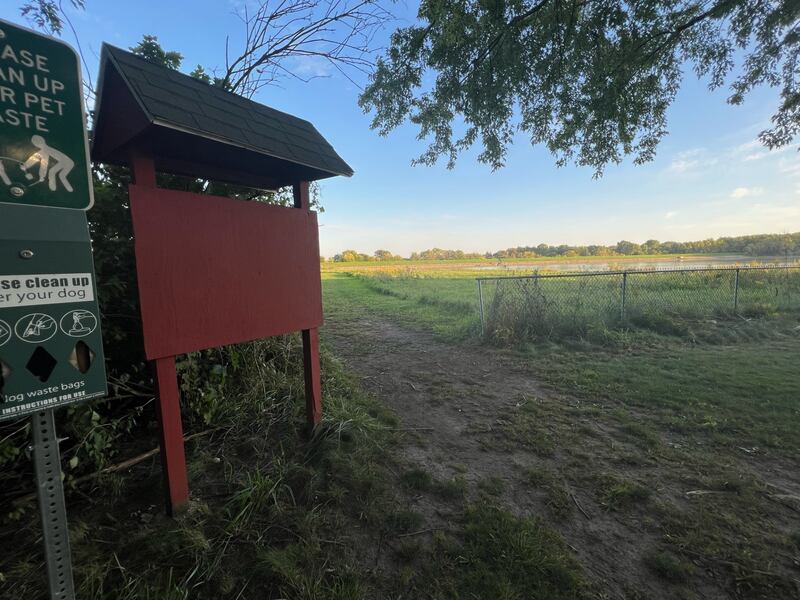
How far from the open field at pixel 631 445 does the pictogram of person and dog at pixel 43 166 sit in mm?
2710

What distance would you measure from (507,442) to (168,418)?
115 inches

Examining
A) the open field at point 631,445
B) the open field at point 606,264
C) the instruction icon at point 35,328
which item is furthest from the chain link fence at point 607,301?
the instruction icon at point 35,328

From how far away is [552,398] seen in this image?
4.45m

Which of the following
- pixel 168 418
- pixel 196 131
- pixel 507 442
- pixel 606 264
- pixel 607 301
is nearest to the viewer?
pixel 196 131

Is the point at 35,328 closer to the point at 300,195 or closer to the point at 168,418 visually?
the point at 168,418

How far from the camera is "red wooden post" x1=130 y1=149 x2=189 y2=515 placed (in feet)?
6.98

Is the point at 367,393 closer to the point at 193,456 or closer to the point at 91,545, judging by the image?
the point at 193,456

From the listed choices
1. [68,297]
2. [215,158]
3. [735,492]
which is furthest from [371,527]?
[215,158]

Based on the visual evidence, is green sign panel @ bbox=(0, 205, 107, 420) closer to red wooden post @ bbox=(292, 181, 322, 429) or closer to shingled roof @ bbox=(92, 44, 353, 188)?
shingled roof @ bbox=(92, 44, 353, 188)

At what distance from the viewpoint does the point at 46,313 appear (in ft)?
4.03

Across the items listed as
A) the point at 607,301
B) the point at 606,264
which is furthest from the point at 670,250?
the point at 607,301

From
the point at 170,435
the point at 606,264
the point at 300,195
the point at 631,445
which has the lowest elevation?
the point at 631,445

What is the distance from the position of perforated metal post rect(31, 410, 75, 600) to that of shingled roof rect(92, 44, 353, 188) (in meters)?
1.61

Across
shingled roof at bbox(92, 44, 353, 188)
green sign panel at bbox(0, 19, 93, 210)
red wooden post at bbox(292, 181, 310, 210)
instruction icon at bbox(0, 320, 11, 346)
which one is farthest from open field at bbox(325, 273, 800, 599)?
shingled roof at bbox(92, 44, 353, 188)
